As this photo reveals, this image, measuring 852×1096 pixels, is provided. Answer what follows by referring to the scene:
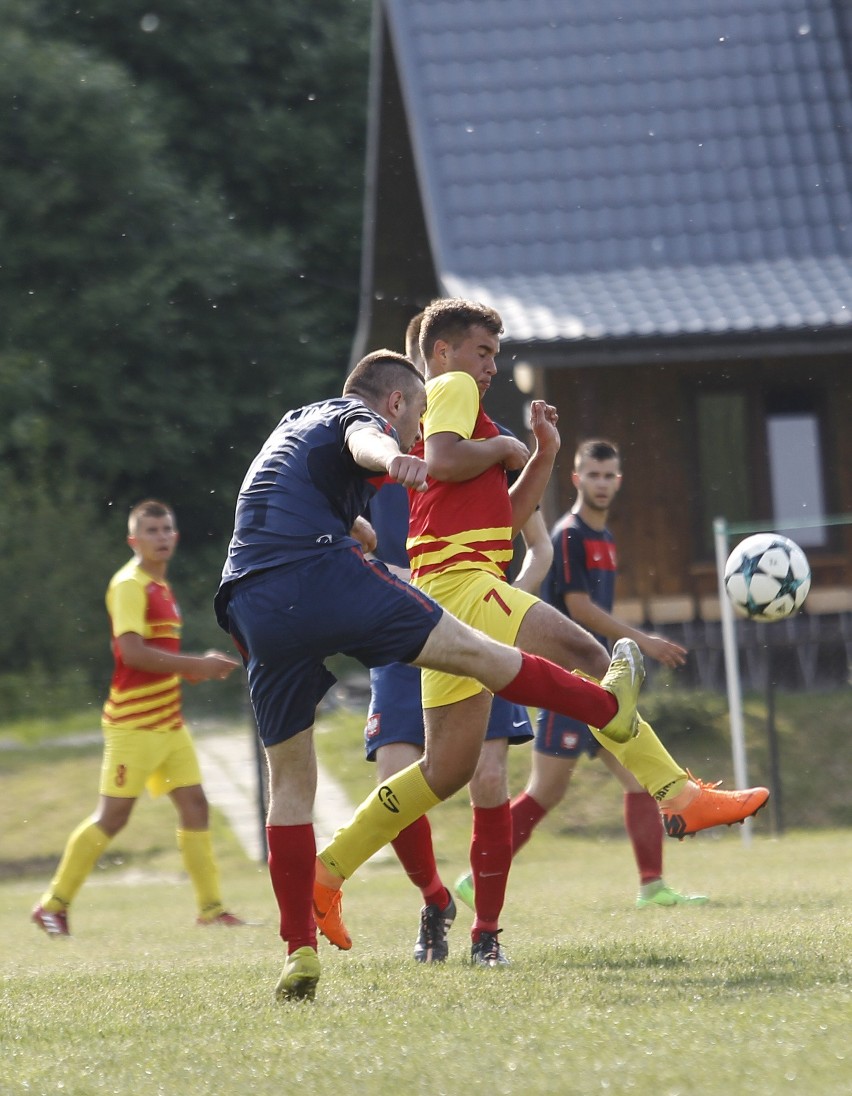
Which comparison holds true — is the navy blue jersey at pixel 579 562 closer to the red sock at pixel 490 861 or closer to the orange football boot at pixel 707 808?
the red sock at pixel 490 861

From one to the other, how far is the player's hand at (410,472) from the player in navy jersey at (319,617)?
136 millimetres

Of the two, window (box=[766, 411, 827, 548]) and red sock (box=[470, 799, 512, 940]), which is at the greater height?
window (box=[766, 411, 827, 548])

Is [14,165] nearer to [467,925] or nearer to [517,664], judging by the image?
[467,925]

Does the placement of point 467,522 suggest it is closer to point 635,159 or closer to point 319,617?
point 319,617

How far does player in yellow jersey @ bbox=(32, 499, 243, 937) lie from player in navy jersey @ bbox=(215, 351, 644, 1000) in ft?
12.3

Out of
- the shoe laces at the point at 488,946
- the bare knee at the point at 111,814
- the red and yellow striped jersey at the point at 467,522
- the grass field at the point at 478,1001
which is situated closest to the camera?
the grass field at the point at 478,1001

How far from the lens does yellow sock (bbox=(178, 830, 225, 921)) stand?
8719mm

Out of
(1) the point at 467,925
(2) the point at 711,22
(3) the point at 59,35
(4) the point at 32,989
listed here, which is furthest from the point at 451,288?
(3) the point at 59,35

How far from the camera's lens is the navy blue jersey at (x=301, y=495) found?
4980 mm

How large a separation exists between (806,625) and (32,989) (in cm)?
1176

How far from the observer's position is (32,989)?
5684 millimetres

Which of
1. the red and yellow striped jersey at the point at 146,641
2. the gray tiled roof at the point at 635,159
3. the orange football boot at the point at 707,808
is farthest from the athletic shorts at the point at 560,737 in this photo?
the gray tiled roof at the point at 635,159

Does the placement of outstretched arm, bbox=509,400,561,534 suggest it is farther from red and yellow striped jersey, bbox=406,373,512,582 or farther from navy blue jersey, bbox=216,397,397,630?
navy blue jersey, bbox=216,397,397,630

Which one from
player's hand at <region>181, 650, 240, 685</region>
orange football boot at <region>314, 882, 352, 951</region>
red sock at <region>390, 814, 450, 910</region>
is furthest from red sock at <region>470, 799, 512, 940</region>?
player's hand at <region>181, 650, 240, 685</region>
